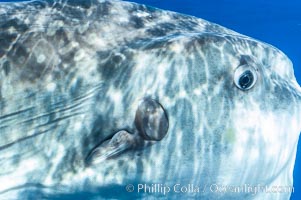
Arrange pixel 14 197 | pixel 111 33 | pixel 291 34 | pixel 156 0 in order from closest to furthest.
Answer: pixel 14 197
pixel 111 33
pixel 156 0
pixel 291 34

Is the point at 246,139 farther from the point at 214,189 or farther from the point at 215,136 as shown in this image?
the point at 214,189

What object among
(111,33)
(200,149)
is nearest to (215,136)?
(200,149)

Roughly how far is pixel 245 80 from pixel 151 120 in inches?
35.5

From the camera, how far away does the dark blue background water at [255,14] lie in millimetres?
22078

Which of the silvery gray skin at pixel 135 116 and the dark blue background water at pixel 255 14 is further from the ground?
the dark blue background water at pixel 255 14

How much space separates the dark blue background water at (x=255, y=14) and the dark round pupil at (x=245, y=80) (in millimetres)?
16915

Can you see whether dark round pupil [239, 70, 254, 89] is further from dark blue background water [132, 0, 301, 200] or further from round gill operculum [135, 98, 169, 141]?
dark blue background water [132, 0, 301, 200]

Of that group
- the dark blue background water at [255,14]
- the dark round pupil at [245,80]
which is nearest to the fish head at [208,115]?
the dark round pupil at [245,80]

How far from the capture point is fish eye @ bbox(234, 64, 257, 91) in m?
3.23

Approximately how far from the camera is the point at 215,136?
10.2 ft

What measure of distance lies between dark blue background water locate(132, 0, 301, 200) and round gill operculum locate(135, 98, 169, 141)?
17332 mm

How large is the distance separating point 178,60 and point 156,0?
19.1 m

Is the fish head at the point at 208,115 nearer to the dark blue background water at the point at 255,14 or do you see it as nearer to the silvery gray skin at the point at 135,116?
the silvery gray skin at the point at 135,116

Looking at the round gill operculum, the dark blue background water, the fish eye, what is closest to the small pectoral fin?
the round gill operculum
